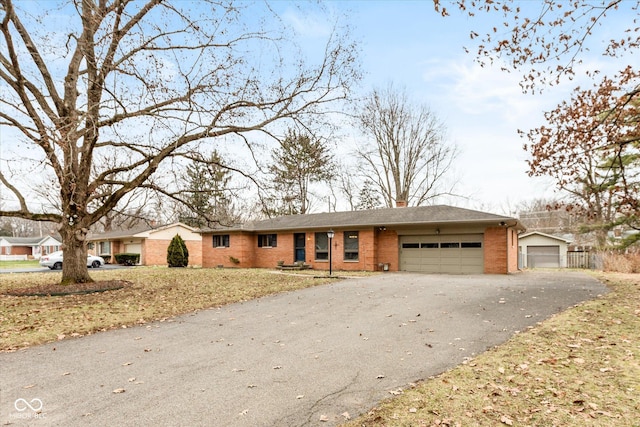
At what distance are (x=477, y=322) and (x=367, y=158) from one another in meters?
26.0

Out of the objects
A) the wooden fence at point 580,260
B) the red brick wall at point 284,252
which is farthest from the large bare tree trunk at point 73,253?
the wooden fence at point 580,260

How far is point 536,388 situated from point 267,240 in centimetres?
2204

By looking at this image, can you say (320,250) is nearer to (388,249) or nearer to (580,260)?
(388,249)

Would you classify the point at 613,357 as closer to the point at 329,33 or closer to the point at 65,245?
the point at 329,33

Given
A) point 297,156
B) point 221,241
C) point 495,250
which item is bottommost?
point 495,250

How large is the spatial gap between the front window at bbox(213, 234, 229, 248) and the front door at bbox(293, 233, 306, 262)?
5.39 metres

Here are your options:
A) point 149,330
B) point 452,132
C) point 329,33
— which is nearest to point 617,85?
point 329,33

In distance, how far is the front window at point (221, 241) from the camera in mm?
26248

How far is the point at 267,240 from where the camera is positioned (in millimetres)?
25375

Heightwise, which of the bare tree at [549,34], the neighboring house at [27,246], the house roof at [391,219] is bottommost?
the neighboring house at [27,246]

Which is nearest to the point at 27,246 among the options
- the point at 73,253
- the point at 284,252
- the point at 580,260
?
the point at 284,252

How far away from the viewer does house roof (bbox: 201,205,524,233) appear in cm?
1773

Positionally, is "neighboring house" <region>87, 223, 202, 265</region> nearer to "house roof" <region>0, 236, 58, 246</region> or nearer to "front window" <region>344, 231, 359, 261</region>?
"front window" <region>344, 231, 359, 261</region>

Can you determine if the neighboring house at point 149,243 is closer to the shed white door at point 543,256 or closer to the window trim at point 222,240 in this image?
the window trim at point 222,240
